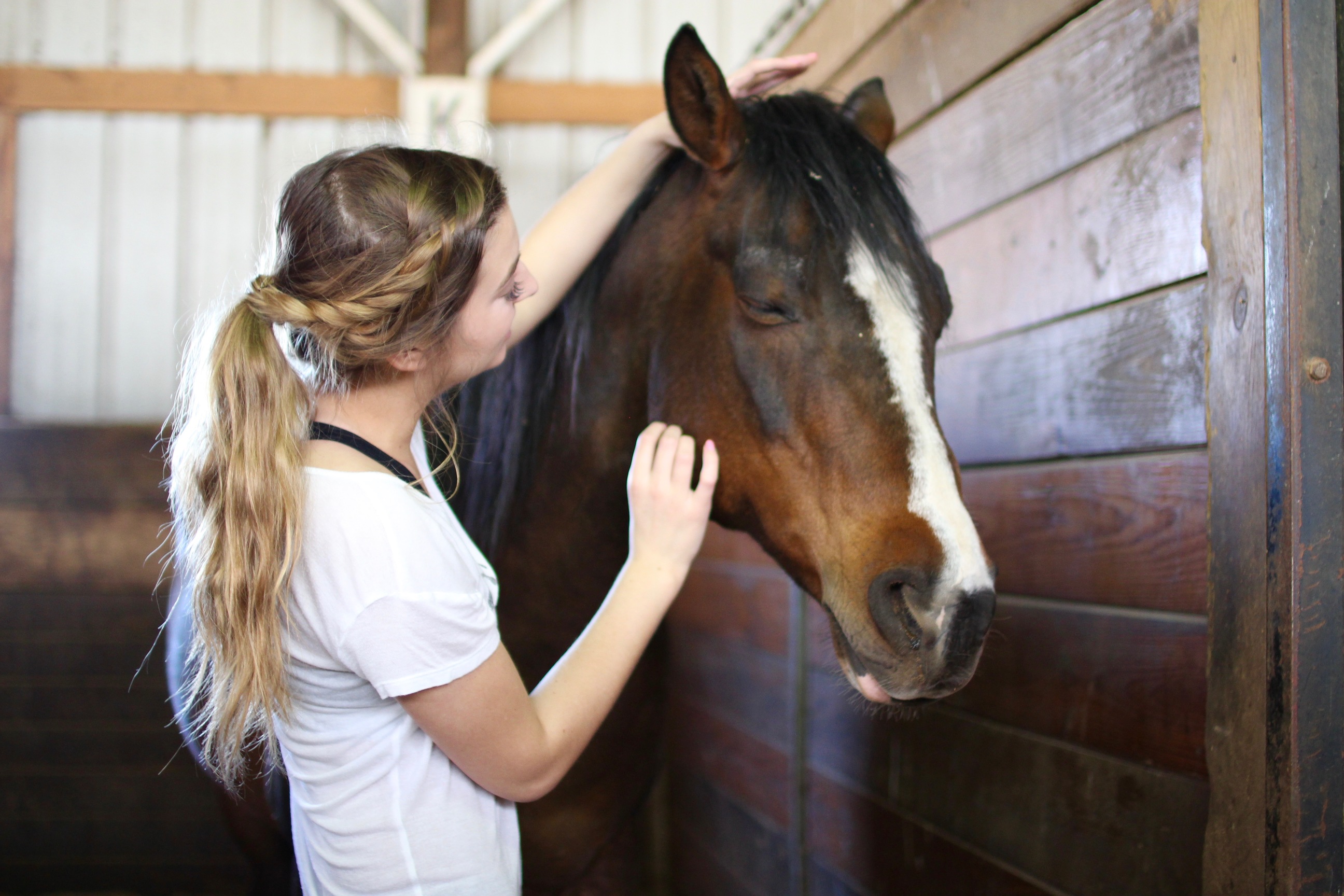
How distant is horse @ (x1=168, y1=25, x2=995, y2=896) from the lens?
2.82ft

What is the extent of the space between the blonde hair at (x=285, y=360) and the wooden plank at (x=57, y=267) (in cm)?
310

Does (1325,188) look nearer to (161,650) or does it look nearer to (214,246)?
(161,650)

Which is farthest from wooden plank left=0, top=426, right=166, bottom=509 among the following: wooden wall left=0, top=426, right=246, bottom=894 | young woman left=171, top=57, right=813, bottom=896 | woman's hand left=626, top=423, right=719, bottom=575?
woman's hand left=626, top=423, right=719, bottom=575

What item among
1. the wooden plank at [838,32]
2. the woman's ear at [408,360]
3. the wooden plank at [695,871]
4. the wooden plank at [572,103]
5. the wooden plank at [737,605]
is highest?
the wooden plank at [572,103]

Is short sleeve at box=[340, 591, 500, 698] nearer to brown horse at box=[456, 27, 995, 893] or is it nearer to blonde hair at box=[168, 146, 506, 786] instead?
blonde hair at box=[168, 146, 506, 786]

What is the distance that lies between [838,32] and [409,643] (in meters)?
1.63

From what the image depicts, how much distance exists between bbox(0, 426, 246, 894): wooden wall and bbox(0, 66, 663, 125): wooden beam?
4.49ft

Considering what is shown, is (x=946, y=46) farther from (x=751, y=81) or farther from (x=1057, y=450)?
(x=1057, y=450)

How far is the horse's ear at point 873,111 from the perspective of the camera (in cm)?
133

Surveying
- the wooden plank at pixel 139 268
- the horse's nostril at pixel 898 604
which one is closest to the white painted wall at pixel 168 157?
the wooden plank at pixel 139 268

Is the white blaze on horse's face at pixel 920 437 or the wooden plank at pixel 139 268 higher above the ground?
the wooden plank at pixel 139 268

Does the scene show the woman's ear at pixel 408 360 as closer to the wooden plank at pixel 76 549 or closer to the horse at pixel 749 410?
the horse at pixel 749 410

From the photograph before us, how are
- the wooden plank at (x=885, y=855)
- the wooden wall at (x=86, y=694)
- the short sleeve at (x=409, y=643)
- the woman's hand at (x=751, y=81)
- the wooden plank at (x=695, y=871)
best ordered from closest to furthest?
the short sleeve at (x=409, y=643) → the woman's hand at (x=751, y=81) → the wooden plank at (x=885, y=855) → the wooden plank at (x=695, y=871) → the wooden wall at (x=86, y=694)


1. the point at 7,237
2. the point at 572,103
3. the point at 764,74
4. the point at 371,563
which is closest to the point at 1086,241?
the point at 764,74
